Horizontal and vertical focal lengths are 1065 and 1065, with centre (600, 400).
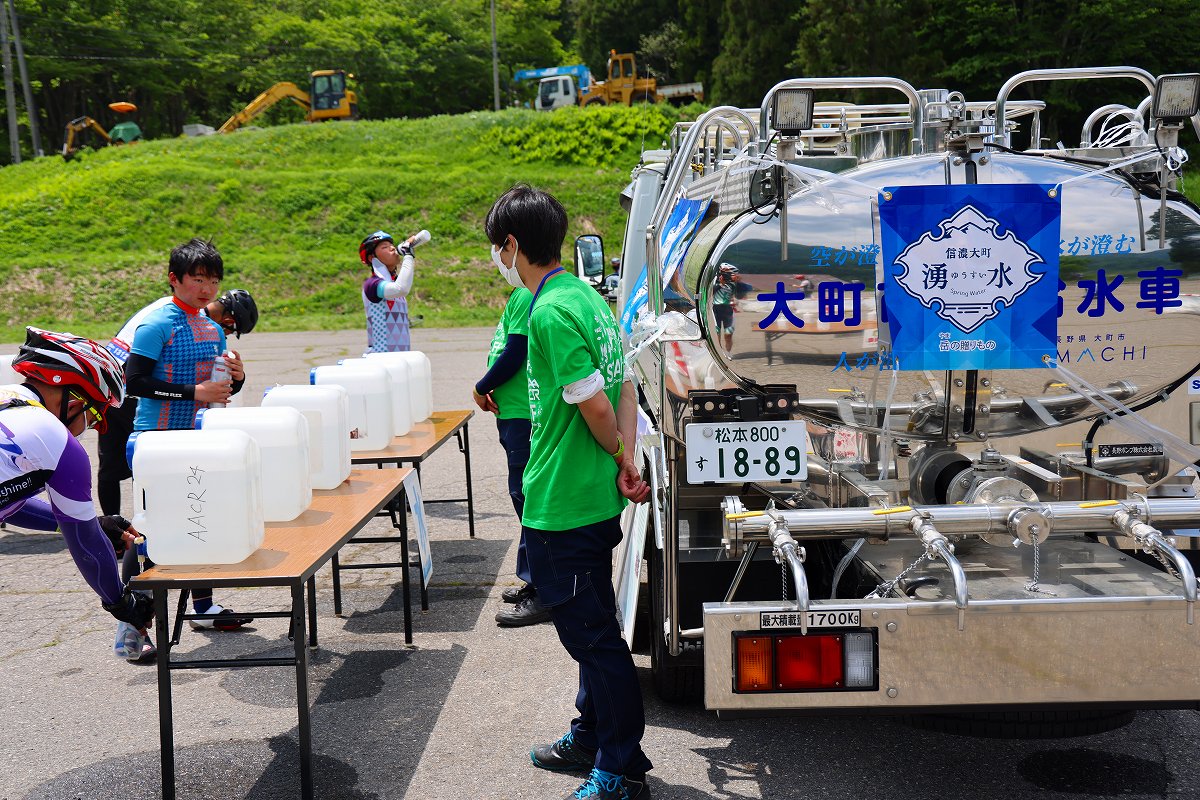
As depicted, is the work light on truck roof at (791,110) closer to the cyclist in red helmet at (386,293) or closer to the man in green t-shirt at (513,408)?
the man in green t-shirt at (513,408)

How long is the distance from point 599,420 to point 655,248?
700mm

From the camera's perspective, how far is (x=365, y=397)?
17.1 ft

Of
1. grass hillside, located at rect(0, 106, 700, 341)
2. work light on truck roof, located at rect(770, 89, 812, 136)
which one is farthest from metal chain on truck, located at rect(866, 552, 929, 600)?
grass hillside, located at rect(0, 106, 700, 341)

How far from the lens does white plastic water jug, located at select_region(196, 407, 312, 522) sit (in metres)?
3.82

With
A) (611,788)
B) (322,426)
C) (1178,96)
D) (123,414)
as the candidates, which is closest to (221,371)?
(322,426)

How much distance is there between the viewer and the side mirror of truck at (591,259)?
21.9 feet

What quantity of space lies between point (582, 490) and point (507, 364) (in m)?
1.84

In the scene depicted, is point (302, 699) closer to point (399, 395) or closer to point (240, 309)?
point (399, 395)

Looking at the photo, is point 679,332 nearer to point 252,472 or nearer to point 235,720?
point 252,472

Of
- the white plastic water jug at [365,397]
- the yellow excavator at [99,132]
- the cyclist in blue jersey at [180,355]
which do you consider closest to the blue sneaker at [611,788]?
the cyclist in blue jersey at [180,355]

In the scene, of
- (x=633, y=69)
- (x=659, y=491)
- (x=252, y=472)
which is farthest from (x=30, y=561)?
(x=633, y=69)

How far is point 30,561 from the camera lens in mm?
6590

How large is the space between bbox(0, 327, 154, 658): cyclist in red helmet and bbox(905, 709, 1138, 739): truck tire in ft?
8.30

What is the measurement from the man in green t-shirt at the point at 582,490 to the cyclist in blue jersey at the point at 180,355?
1923 millimetres
